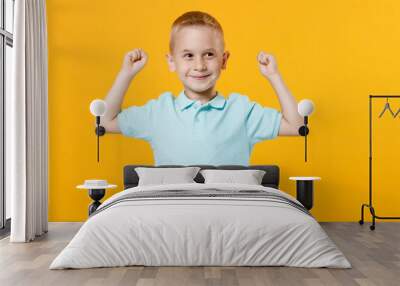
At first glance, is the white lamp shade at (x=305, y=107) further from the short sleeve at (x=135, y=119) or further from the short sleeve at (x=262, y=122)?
the short sleeve at (x=135, y=119)

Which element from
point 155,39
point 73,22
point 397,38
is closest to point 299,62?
point 397,38

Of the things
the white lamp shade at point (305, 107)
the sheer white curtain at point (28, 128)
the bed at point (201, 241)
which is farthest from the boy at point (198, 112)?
the bed at point (201, 241)

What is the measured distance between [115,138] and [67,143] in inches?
23.3

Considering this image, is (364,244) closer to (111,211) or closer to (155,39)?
(111,211)

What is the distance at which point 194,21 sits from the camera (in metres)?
6.74

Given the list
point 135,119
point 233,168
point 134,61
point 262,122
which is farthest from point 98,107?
point 262,122

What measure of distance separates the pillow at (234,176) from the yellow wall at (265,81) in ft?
2.48

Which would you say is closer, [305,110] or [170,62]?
[305,110]

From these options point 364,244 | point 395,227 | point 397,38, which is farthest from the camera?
point 397,38

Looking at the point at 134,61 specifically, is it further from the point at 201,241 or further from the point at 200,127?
the point at 201,241

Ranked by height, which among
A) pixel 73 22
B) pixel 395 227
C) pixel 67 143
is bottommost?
pixel 395 227

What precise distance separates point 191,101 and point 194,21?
3.24ft

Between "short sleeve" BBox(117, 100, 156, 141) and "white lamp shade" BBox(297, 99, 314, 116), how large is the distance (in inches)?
69.5

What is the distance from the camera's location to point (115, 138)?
677 cm
